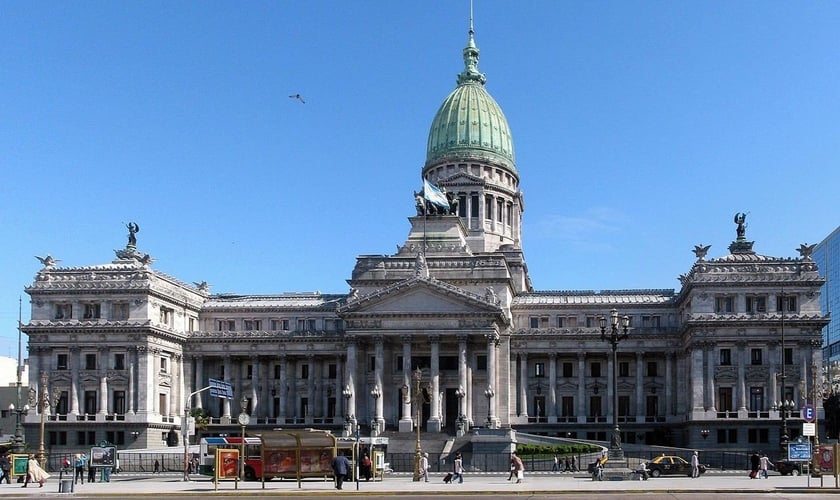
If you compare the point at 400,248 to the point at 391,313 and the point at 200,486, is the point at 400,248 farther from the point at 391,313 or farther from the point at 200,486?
the point at 200,486

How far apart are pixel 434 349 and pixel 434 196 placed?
23078 millimetres

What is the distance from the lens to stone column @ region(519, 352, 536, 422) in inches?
5349

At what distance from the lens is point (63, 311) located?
5192 inches

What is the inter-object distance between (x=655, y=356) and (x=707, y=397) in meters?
11.2

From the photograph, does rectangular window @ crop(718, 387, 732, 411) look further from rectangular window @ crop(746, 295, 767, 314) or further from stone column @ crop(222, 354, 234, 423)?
stone column @ crop(222, 354, 234, 423)

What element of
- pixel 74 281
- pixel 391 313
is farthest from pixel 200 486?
pixel 74 281

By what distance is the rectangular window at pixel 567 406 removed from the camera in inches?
5379

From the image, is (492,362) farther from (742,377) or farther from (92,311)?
(92,311)

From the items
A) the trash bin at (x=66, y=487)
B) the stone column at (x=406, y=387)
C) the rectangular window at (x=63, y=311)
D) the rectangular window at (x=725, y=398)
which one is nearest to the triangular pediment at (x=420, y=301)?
the stone column at (x=406, y=387)

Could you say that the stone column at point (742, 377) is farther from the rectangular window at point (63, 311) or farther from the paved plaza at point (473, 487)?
the rectangular window at point (63, 311)

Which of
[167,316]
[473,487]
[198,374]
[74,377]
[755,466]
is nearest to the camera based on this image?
[473,487]

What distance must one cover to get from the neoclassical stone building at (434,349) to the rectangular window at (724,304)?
16cm

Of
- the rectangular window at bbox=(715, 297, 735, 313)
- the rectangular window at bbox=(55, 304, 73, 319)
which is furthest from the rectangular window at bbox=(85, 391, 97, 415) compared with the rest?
the rectangular window at bbox=(715, 297, 735, 313)

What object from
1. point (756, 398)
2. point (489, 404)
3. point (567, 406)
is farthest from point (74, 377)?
point (756, 398)
